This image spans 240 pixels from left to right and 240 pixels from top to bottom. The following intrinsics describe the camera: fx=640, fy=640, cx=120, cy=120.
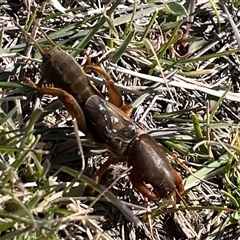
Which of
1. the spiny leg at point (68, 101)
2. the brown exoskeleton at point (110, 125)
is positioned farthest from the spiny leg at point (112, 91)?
the spiny leg at point (68, 101)

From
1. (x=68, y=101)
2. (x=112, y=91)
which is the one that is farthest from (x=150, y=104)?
(x=68, y=101)

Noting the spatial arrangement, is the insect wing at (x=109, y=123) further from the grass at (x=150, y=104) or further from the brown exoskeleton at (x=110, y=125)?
the grass at (x=150, y=104)

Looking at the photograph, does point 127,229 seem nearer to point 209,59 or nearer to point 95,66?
point 95,66

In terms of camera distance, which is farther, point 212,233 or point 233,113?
point 233,113

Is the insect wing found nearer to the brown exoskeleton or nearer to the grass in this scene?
the brown exoskeleton

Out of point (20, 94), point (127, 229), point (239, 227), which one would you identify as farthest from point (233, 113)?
point (20, 94)
